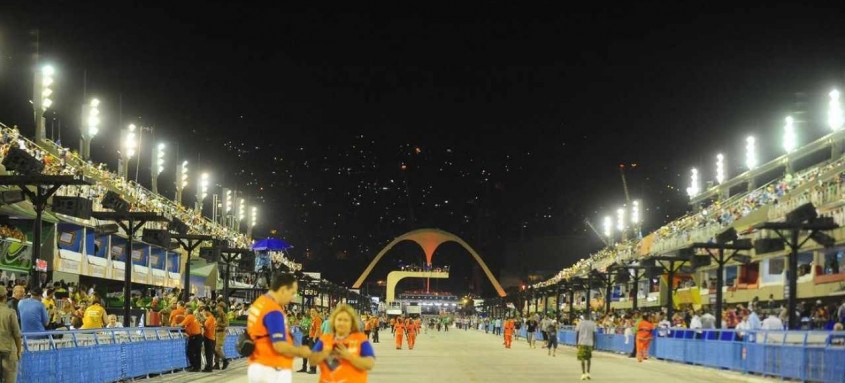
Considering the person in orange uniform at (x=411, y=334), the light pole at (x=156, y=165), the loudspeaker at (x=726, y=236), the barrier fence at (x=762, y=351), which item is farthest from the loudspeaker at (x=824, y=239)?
the light pole at (x=156, y=165)

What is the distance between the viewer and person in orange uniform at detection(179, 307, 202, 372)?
998 inches

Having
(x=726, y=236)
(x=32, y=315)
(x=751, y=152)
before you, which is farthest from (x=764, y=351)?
(x=751, y=152)

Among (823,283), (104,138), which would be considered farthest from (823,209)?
(104,138)

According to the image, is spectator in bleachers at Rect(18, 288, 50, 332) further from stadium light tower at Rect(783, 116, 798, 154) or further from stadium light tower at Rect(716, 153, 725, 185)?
stadium light tower at Rect(716, 153, 725, 185)

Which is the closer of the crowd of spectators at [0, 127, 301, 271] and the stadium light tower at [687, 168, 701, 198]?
the crowd of spectators at [0, 127, 301, 271]

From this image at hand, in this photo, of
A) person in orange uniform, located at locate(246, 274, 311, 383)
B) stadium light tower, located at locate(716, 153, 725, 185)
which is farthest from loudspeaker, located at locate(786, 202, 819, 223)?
stadium light tower, located at locate(716, 153, 725, 185)

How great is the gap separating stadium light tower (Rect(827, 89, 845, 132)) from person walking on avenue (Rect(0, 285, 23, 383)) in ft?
182

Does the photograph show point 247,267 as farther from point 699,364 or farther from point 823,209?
point 823,209

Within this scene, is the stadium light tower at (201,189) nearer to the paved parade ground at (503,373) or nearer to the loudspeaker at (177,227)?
the loudspeaker at (177,227)

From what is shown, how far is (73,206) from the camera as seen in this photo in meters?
21.7

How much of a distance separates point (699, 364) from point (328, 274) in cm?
15172

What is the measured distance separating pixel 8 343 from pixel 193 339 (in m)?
11.9

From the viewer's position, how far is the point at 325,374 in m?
9.40

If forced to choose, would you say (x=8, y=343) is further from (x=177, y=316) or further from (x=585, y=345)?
(x=585, y=345)
